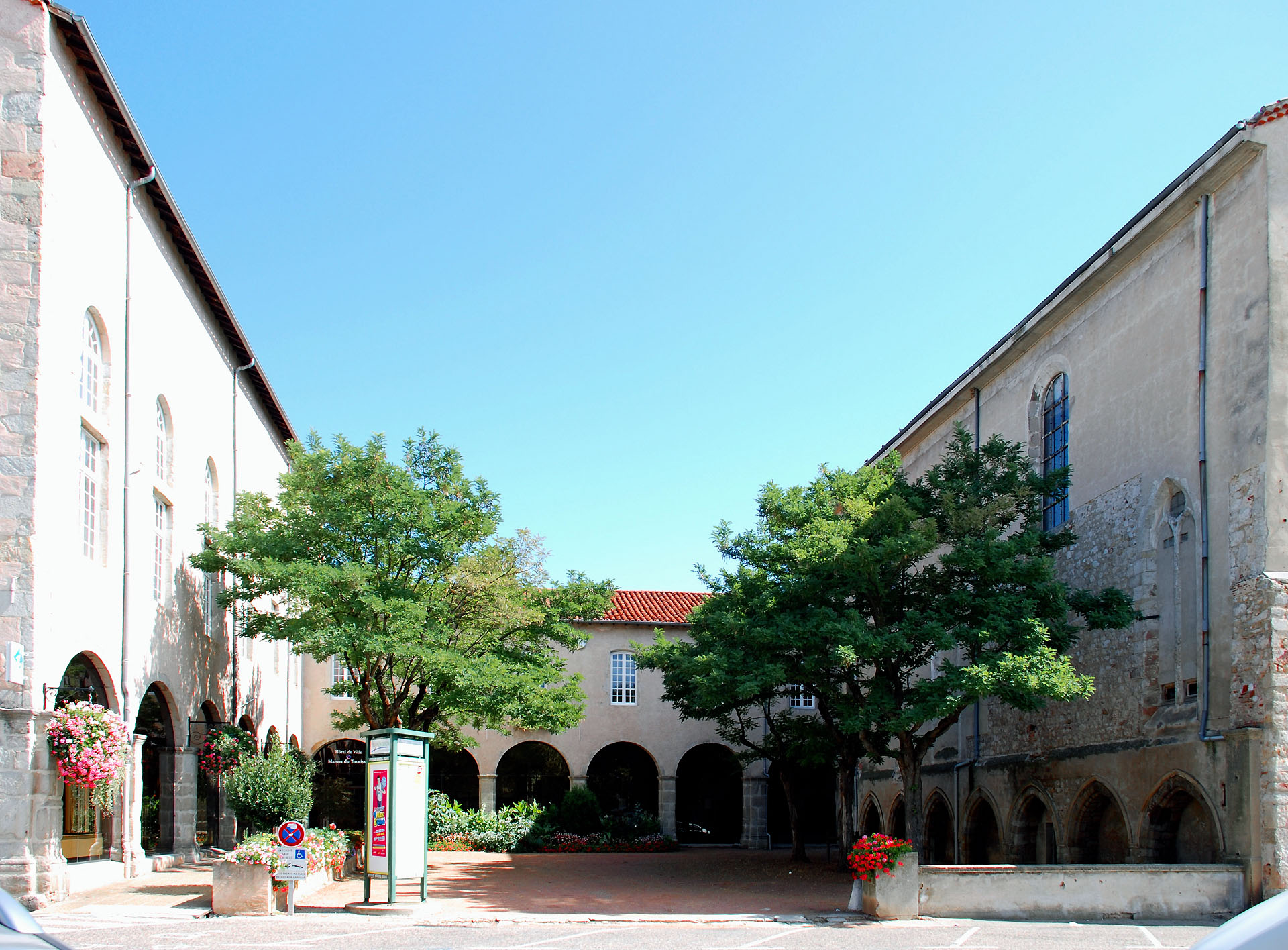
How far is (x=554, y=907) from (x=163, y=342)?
39.1ft

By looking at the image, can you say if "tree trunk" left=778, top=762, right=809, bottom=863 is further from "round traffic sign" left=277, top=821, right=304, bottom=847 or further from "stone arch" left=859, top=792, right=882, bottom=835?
"round traffic sign" left=277, top=821, right=304, bottom=847

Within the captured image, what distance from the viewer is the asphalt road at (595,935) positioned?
43.2 feet

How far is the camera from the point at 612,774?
36000 mm

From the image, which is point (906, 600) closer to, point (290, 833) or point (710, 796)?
point (290, 833)

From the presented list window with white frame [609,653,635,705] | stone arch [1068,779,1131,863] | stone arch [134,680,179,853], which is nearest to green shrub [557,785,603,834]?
window with white frame [609,653,635,705]

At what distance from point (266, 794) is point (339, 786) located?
1042 cm

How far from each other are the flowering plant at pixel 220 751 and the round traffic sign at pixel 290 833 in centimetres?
642

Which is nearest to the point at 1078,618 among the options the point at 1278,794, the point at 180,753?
the point at 1278,794

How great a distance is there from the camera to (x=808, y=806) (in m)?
37.0

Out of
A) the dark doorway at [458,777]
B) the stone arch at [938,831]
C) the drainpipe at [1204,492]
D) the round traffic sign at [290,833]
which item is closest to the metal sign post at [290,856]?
the round traffic sign at [290,833]

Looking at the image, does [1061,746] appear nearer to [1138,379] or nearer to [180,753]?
[1138,379]

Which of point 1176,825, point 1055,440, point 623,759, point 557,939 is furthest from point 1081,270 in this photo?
point 623,759

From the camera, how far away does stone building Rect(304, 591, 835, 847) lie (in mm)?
34688

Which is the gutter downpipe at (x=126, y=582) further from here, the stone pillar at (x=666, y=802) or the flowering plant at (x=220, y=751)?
the stone pillar at (x=666, y=802)
